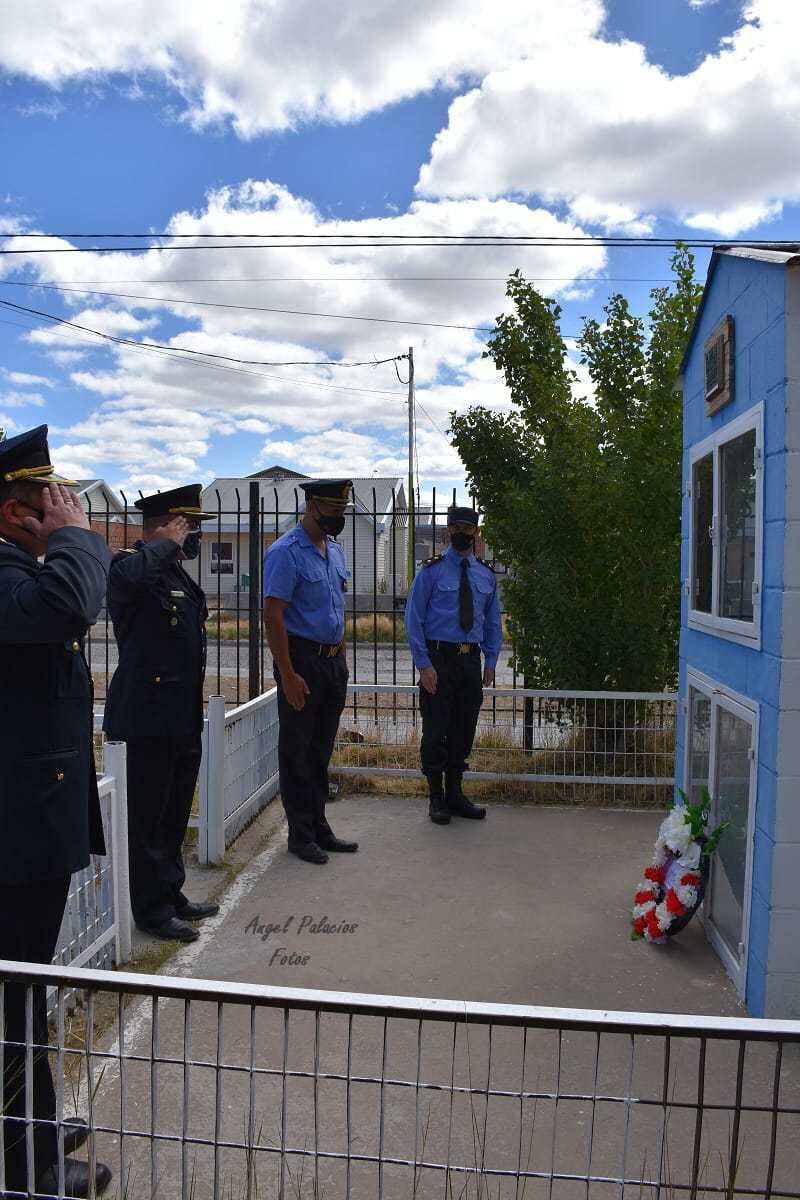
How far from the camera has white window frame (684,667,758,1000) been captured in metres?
3.50

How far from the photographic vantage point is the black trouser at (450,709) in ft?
19.2

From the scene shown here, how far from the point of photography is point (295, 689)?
5.00 m

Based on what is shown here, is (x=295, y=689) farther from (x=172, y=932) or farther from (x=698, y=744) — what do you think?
(x=698, y=744)

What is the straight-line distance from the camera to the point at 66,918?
328 centimetres

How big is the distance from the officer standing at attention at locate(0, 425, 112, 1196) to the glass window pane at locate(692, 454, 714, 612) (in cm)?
287

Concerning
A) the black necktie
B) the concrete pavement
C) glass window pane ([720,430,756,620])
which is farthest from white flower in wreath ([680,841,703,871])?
the black necktie


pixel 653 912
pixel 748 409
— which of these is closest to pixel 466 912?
pixel 653 912

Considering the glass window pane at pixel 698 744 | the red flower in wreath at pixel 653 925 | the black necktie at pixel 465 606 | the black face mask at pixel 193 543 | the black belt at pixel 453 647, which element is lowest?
the red flower in wreath at pixel 653 925

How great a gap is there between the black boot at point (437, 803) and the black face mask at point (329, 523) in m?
1.74

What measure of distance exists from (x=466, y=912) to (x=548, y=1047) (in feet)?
4.06

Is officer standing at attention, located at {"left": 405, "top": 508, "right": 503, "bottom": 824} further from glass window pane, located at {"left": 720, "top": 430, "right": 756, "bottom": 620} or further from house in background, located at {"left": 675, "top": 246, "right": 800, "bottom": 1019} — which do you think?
glass window pane, located at {"left": 720, "top": 430, "right": 756, "bottom": 620}

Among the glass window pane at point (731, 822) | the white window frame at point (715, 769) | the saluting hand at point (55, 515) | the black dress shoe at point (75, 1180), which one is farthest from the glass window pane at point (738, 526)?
the black dress shoe at point (75, 1180)

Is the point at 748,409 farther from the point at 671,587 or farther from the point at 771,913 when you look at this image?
the point at 671,587

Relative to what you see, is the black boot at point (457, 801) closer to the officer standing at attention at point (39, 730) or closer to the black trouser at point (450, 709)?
the black trouser at point (450, 709)
